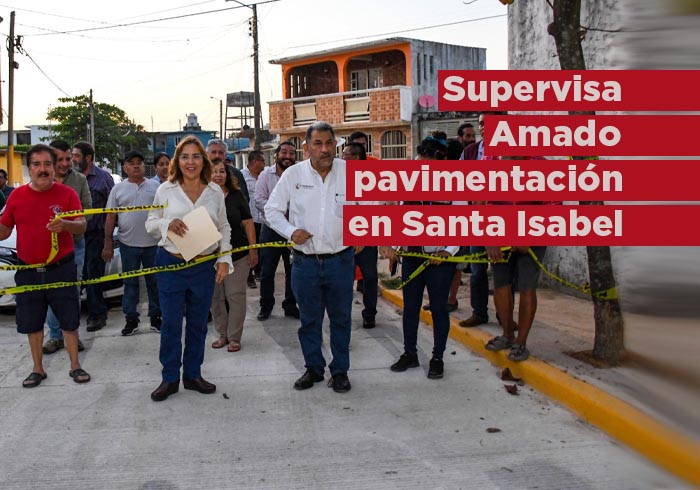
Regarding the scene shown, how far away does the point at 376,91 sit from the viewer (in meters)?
28.8

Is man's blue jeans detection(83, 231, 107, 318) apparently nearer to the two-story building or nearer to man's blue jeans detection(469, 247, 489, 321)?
man's blue jeans detection(469, 247, 489, 321)

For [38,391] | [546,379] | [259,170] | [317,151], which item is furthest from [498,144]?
[259,170]

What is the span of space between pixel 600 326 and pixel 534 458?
172 centimetres

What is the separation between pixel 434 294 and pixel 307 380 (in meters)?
1.24

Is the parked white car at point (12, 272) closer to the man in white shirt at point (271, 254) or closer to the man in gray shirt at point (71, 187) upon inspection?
the man in gray shirt at point (71, 187)

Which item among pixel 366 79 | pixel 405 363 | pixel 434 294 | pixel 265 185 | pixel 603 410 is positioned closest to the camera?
pixel 603 410

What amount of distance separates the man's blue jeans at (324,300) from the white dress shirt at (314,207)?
13cm

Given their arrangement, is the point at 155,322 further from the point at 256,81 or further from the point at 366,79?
the point at 366,79

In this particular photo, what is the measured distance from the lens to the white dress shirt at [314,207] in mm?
5043

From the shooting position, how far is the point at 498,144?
535cm

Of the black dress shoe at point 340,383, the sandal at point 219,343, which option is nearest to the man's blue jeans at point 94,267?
the sandal at point 219,343

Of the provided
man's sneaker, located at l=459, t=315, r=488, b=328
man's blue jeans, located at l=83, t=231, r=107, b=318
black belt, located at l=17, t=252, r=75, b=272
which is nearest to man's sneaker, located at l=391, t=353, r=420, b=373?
man's sneaker, located at l=459, t=315, r=488, b=328

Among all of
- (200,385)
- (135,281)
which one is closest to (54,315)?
(135,281)

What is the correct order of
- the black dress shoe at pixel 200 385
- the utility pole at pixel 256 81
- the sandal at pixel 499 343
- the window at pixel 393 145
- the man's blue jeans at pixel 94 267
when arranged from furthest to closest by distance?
the window at pixel 393 145
the utility pole at pixel 256 81
the man's blue jeans at pixel 94 267
the sandal at pixel 499 343
the black dress shoe at pixel 200 385
